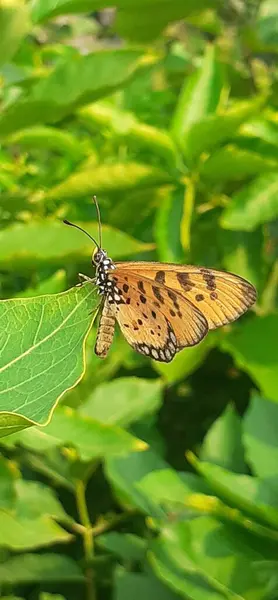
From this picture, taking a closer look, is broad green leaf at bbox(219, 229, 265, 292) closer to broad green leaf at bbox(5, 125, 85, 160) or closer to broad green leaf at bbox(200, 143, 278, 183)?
broad green leaf at bbox(200, 143, 278, 183)

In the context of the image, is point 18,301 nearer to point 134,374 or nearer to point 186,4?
point 134,374

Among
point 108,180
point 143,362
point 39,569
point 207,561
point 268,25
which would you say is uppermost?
point 268,25

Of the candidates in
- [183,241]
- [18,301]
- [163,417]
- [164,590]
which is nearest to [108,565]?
[164,590]

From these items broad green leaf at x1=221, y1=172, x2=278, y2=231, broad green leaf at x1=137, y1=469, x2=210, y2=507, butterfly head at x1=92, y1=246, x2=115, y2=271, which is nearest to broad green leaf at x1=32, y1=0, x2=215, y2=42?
broad green leaf at x1=221, y1=172, x2=278, y2=231

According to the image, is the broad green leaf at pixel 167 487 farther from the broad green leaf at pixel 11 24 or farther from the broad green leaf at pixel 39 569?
the broad green leaf at pixel 11 24

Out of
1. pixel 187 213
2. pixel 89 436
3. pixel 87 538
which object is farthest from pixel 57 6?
pixel 87 538

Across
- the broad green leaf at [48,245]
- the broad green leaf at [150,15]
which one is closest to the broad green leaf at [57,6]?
the broad green leaf at [150,15]

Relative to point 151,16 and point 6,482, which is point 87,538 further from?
point 151,16

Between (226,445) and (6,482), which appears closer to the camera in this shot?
(6,482)
